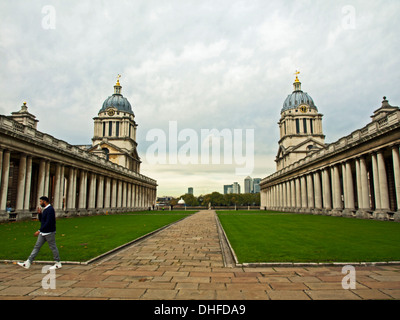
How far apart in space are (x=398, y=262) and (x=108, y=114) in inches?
3349

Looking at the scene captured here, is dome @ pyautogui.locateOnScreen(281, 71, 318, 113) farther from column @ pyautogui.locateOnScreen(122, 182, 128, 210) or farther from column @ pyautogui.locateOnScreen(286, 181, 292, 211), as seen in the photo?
column @ pyautogui.locateOnScreen(122, 182, 128, 210)

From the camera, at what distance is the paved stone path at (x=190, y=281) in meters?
5.68

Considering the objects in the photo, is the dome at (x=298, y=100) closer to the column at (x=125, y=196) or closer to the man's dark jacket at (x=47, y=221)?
the column at (x=125, y=196)

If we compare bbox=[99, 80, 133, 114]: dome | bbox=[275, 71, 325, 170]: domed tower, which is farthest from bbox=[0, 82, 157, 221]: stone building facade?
bbox=[275, 71, 325, 170]: domed tower

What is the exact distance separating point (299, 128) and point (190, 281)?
8601 cm

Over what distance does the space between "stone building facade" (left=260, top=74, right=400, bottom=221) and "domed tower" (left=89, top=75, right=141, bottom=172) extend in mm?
46643

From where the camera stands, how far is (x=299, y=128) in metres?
85.9

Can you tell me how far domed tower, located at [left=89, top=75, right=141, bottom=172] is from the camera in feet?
256

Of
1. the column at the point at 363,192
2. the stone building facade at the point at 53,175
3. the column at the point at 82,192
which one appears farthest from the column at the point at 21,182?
the column at the point at 363,192

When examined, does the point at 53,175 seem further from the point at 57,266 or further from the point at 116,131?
the point at 57,266

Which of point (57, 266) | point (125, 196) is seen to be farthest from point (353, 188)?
point (125, 196)
